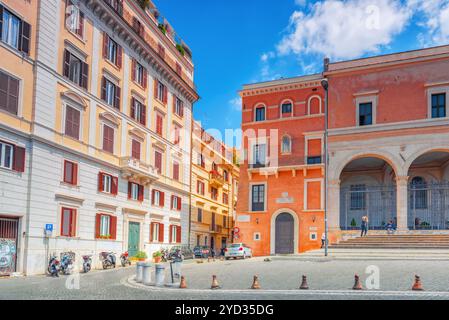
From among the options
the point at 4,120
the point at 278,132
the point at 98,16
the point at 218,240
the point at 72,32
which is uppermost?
the point at 98,16

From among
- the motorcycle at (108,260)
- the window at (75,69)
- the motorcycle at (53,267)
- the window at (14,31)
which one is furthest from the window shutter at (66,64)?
the motorcycle at (108,260)

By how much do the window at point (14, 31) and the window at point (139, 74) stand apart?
11757 mm

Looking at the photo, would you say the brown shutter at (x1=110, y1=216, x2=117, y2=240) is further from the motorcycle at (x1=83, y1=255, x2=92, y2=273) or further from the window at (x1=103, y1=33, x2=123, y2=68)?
the window at (x1=103, y1=33, x2=123, y2=68)

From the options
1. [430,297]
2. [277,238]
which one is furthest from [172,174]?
[430,297]

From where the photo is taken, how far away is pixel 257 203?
41.6 meters

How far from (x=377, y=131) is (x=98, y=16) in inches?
816

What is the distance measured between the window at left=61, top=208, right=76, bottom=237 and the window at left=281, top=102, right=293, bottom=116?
784 inches

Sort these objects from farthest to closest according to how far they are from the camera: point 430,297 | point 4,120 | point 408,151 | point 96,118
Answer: point 408,151 → point 96,118 → point 4,120 → point 430,297

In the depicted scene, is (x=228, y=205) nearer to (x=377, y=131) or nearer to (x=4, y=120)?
(x=377, y=131)

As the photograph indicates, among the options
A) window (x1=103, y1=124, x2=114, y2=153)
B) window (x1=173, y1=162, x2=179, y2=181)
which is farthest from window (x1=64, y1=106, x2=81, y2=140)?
window (x1=173, y1=162, x2=179, y2=181)

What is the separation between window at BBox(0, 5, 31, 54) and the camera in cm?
2381

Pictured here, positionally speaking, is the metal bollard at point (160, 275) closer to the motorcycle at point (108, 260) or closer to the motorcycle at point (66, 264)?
the motorcycle at point (66, 264)

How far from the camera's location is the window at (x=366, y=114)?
1485 inches

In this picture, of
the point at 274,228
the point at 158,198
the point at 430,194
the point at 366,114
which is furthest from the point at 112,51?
the point at 430,194
